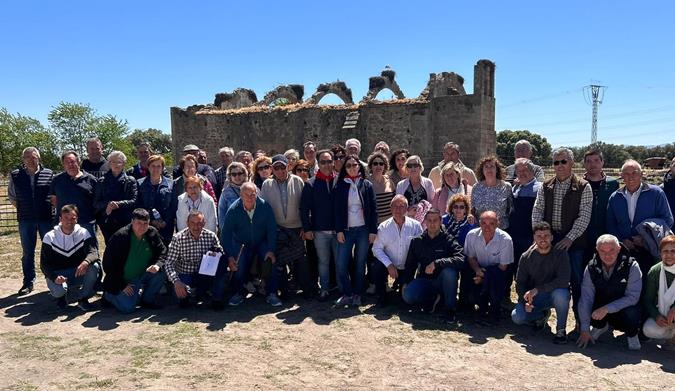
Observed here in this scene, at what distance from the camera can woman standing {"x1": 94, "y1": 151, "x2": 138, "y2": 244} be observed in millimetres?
7062

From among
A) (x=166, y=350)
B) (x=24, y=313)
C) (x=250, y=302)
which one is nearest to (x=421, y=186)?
(x=250, y=302)

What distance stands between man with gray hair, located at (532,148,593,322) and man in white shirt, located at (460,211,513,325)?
0.47m

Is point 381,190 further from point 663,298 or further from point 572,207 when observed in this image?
point 663,298

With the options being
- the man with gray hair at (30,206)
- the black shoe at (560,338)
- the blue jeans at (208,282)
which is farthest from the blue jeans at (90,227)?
the black shoe at (560,338)

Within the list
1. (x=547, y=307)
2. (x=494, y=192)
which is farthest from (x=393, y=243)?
(x=547, y=307)

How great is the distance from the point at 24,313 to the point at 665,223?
7718mm

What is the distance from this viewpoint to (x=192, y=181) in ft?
21.8

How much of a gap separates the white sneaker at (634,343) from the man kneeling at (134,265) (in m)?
5.45

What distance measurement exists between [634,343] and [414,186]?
3.16m

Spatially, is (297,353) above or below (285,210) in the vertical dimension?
below

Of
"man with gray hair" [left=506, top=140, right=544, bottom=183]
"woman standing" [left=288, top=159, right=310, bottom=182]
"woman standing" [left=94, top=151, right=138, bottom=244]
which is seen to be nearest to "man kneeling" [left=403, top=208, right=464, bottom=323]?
"man with gray hair" [left=506, top=140, right=544, bottom=183]

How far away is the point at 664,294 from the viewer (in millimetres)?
5016

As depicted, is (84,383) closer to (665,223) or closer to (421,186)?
(421,186)

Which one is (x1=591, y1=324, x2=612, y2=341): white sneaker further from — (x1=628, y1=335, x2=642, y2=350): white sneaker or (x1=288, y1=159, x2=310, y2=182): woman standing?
(x1=288, y1=159, x2=310, y2=182): woman standing
